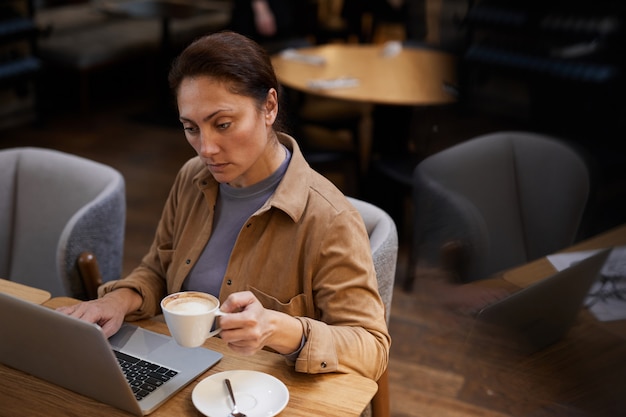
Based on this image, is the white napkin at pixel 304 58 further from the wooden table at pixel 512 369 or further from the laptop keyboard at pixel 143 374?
the laptop keyboard at pixel 143 374

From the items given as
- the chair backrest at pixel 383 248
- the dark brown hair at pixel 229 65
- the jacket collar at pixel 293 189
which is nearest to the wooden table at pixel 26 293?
the jacket collar at pixel 293 189

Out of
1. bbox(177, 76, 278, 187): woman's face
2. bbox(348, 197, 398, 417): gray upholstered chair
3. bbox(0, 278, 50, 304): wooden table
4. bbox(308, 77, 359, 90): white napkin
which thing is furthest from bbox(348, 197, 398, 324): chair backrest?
bbox(308, 77, 359, 90): white napkin

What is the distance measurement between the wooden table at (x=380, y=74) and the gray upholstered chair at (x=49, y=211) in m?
1.52

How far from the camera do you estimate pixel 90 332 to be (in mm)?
1162

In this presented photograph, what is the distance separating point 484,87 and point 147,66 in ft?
12.9

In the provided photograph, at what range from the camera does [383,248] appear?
1.70 meters

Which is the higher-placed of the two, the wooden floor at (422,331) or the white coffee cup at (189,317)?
the white coffee cup at (189,317)

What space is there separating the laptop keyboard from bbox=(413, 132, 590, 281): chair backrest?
106cm

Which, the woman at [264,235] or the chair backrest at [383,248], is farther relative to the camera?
the chair backrest at [383,248]

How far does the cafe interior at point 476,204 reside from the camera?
2.11 metres

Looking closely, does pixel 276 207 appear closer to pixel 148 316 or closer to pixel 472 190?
pixel 148 316

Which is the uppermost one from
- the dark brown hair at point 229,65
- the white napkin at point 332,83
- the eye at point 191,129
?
the dark brown hair at point 229,65

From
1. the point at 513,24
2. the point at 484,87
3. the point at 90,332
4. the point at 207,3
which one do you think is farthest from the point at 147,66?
the point at 90,332

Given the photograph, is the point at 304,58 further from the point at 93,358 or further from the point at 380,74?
the point at 93,358
